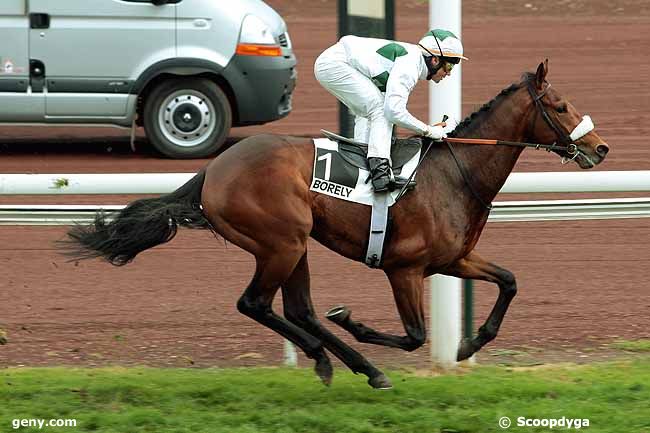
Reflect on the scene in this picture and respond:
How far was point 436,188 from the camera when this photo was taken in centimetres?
657

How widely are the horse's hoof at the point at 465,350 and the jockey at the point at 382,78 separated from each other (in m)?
0.97

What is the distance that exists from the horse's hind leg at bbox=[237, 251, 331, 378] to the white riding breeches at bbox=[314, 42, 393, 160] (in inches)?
28.2

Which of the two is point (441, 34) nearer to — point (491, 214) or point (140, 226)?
point (491, 214)

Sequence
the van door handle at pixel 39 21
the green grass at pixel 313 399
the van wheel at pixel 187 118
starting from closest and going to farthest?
the green grass at pixel 313 399, the van door handle at pixel 39 21, the van wheel at pixel 187 118

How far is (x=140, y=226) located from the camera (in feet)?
21.7

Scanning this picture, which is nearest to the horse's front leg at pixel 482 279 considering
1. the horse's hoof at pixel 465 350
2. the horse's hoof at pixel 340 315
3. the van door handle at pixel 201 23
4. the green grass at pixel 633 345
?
the horse's hoof at pixel 465 350

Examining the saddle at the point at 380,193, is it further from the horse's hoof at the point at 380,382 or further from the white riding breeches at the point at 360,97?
the horse's hoof at the point at 380,382

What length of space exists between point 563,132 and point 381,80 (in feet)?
3.20

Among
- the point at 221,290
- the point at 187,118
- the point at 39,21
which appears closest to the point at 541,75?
the point at 221,290

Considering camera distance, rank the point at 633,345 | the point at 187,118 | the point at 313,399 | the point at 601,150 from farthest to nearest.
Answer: the point at 187,118 < the point at 633,345 < the point at 601,150 < the point at 313,399

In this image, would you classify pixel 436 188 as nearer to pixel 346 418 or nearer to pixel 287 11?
pixel 346 418

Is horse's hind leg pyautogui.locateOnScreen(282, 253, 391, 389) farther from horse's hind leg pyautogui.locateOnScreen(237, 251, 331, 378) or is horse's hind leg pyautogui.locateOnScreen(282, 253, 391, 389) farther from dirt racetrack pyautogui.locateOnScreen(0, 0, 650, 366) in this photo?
dirt racetrack pyautogui.locateOnScreen(0, 0, 650, 366)

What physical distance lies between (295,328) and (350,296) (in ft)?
5.71

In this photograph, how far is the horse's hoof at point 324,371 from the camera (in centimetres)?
649
